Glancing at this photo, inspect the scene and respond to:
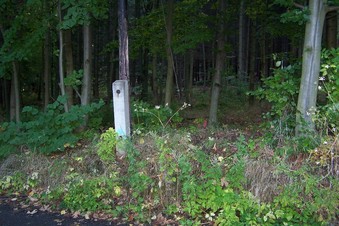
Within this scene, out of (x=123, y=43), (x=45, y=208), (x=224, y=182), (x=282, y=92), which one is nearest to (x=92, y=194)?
(x=45, y=208)

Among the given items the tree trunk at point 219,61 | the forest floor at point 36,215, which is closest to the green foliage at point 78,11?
the forest floor at point 36,215

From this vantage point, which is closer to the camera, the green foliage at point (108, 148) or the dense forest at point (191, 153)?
the dense forest at point (191, 153)

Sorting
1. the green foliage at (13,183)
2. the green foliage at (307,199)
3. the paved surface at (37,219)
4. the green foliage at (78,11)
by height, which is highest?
the green foliage at (78,11)

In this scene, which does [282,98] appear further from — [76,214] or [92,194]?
[76,214]

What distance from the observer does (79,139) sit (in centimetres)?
833

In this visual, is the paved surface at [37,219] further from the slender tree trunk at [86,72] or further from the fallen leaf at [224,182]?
the slender tree trunk at [86,72]

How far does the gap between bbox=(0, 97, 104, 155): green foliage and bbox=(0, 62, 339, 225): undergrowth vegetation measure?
0.02 metres

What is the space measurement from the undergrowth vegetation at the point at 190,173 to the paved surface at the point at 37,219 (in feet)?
0.76

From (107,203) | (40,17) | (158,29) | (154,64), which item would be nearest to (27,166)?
(107,203)

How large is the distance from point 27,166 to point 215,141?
3832 mm

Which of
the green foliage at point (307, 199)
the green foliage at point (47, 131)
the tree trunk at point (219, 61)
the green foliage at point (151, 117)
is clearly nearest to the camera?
the green foliage at point (307, 199)

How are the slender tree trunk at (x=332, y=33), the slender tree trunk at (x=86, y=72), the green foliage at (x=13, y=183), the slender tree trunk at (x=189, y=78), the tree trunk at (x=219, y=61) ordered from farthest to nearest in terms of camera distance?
1. the slender tree trunk at (x=189, y=78)
2. the tree trunk at (x=219, y=61)
3. the slender tree trunk at (x=332, y=33)
4. the slender tree trunk at (x=86, y=72)
5. the green foliage at (x=13, y=183)

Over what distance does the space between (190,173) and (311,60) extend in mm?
3094

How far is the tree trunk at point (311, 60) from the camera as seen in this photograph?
21.4 ft
